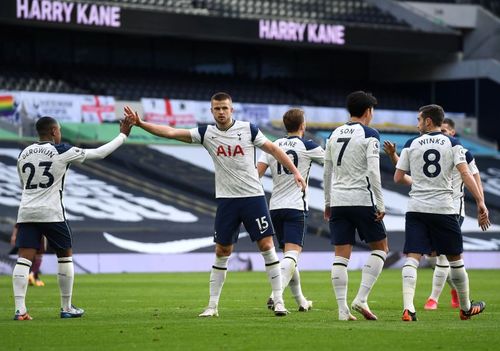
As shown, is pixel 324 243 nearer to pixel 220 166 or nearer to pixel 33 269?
pixel 33 269

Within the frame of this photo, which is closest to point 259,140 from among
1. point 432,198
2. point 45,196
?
point 432,198

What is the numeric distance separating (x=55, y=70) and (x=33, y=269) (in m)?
20.1

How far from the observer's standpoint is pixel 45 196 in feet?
43.8

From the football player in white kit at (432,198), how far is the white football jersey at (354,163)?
58 cm

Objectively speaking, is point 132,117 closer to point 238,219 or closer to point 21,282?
point 238,219

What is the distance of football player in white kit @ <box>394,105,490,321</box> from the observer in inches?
500

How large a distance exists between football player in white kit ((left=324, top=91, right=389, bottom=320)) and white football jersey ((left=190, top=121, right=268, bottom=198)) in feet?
2.92

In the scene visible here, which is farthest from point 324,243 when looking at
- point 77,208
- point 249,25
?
point 249,25

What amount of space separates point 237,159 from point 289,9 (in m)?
33.2

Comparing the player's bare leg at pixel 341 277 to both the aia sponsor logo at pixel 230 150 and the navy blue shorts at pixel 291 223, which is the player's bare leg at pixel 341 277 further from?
the navy blue shorts at pixel 291 223

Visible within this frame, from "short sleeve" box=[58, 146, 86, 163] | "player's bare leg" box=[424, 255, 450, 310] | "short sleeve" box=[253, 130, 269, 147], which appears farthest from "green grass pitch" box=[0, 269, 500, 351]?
"short sleeve" box=[253, 130, 269, 147]

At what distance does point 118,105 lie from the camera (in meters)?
38.3

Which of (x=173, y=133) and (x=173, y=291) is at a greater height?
(x=173, y=133)

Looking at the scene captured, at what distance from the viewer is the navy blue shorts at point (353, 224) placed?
12484 millimetres
